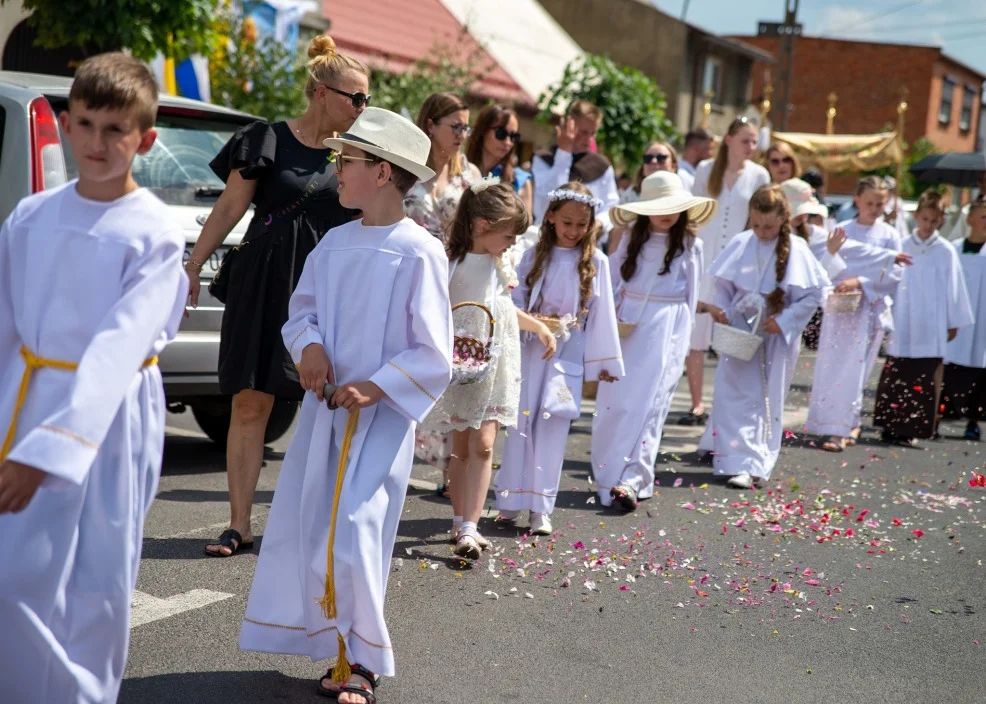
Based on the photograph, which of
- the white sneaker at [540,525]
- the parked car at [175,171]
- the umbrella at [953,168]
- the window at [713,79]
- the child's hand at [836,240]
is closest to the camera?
the parked car at [175,171]

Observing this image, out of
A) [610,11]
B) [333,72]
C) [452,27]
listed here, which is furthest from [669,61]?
[333,72]

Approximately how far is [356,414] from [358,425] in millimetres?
49

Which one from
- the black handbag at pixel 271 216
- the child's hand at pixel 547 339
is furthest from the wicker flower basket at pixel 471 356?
the black handbag at pixel 271 216

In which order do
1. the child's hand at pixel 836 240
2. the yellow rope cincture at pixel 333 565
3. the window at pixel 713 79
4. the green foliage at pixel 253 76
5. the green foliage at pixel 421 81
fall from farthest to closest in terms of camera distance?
the window at pixel 713 79, the green foliage at pixel 421 81, the green foliage at pixel 253 76, the child's hand at pixel 836 240, the yellow rope cincture at pixel 333 565

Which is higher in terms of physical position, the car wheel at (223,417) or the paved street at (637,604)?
the car wheel at (223,417)

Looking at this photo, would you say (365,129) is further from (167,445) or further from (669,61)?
(669,61)

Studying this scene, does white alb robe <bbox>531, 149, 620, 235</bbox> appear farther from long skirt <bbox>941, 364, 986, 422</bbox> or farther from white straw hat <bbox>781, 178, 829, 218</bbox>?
long skirt <bbox>941, 364, 986, 422</bbox>

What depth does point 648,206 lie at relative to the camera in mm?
7496

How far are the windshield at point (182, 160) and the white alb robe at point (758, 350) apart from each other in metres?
3.38

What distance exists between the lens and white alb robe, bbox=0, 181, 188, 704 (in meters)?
2.98

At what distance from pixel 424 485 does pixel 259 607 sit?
3385 mm

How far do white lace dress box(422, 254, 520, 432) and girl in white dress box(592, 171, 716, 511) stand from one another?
1.48m

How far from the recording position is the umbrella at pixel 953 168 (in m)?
18.7

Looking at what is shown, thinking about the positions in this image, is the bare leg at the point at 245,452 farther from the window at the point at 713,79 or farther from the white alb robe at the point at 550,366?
the window at the point at 713,79
